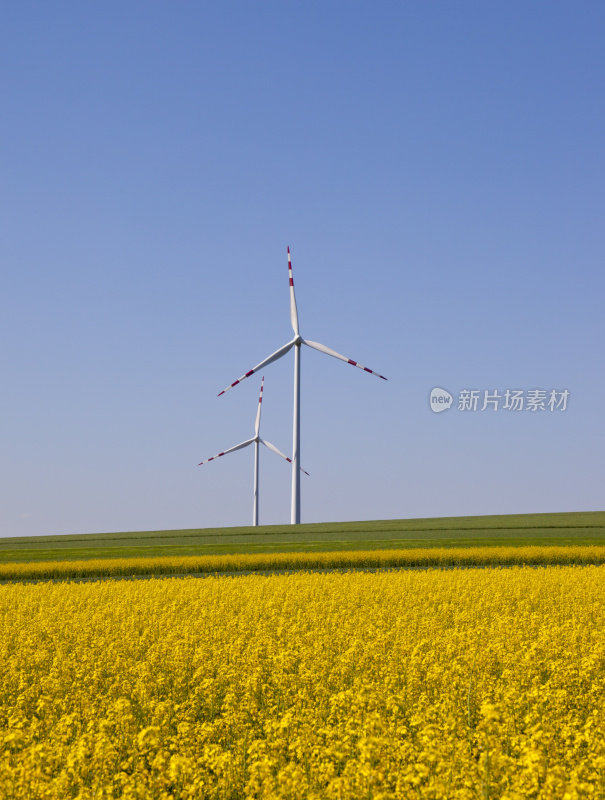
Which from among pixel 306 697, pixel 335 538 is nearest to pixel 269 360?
pixel 335 538

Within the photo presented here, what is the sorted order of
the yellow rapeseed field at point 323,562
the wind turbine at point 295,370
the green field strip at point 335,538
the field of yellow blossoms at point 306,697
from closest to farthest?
the field of yellow blossoms at point 306,697, the yellow rapeseed field at point 323,562, the green field strip at point 335,538, the wind turbine at point 295,370

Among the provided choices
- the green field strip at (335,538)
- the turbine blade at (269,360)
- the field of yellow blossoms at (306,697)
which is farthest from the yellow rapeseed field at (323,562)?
the turbine blade at (269,360)

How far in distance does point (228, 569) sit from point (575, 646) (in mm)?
32668

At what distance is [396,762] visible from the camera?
9.19 metres

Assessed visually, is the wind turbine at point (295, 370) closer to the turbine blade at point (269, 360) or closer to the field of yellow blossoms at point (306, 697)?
the turbine blade at point (269, 360)

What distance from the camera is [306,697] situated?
12172 mm

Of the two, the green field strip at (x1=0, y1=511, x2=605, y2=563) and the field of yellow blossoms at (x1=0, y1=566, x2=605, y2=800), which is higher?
the field of yellow blossoms at (x1=0, y1=566, x2=605, y2=800)

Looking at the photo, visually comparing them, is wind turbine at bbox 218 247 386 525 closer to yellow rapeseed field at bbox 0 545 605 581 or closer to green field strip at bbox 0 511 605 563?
green field strip at bbox 0 511 605 563

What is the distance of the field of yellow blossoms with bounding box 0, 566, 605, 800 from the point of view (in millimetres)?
8062

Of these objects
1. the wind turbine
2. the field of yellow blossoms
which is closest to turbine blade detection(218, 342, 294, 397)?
the wind turbine

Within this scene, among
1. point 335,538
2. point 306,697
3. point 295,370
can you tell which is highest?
point 295,370

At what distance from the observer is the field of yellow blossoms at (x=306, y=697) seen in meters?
8.06

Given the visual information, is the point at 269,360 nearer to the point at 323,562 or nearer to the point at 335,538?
the point at 335,538

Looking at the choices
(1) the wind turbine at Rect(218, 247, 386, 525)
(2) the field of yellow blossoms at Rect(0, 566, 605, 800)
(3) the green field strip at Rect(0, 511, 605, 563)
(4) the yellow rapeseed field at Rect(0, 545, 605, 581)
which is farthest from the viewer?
(1) the wind turbine at Rect(218, 247, 386, 525)
